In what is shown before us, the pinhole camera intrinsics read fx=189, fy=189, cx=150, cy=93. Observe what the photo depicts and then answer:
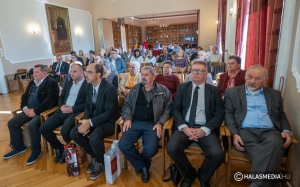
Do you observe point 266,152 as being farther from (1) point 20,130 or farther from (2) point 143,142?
(1) point 20,130

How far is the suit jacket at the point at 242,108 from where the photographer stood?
1.88 metres

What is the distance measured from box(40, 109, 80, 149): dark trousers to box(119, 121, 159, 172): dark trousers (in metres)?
0.79

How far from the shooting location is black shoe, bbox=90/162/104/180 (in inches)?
87.4

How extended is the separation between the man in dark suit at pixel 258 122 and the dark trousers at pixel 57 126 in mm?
1926

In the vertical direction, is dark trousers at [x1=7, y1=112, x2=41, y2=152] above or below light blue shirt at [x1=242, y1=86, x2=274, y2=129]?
below

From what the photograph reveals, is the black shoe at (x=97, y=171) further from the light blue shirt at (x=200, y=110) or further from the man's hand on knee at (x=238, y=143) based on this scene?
the man's hand on knee at (x=238, y=143)

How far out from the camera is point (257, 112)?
1943mm

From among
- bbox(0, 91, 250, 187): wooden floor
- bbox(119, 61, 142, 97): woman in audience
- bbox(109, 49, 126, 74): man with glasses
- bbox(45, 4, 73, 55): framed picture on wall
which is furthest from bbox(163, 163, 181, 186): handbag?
bbox(45, 4, 73, 55): framed picture on wall

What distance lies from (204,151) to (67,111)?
1830mm

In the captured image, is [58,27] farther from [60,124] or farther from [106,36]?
[60,124]

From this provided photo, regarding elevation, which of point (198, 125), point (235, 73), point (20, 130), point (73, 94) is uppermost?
point (235, 73)

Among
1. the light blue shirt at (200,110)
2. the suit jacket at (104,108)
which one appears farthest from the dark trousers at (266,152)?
the suit jacket at (104,108)

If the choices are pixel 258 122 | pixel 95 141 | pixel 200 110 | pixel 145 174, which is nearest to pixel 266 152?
pixel 258 122

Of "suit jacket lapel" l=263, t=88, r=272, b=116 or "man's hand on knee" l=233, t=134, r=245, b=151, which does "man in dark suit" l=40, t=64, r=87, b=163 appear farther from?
"suit jacket lapel" l=263, t=88, r=272, b=116
